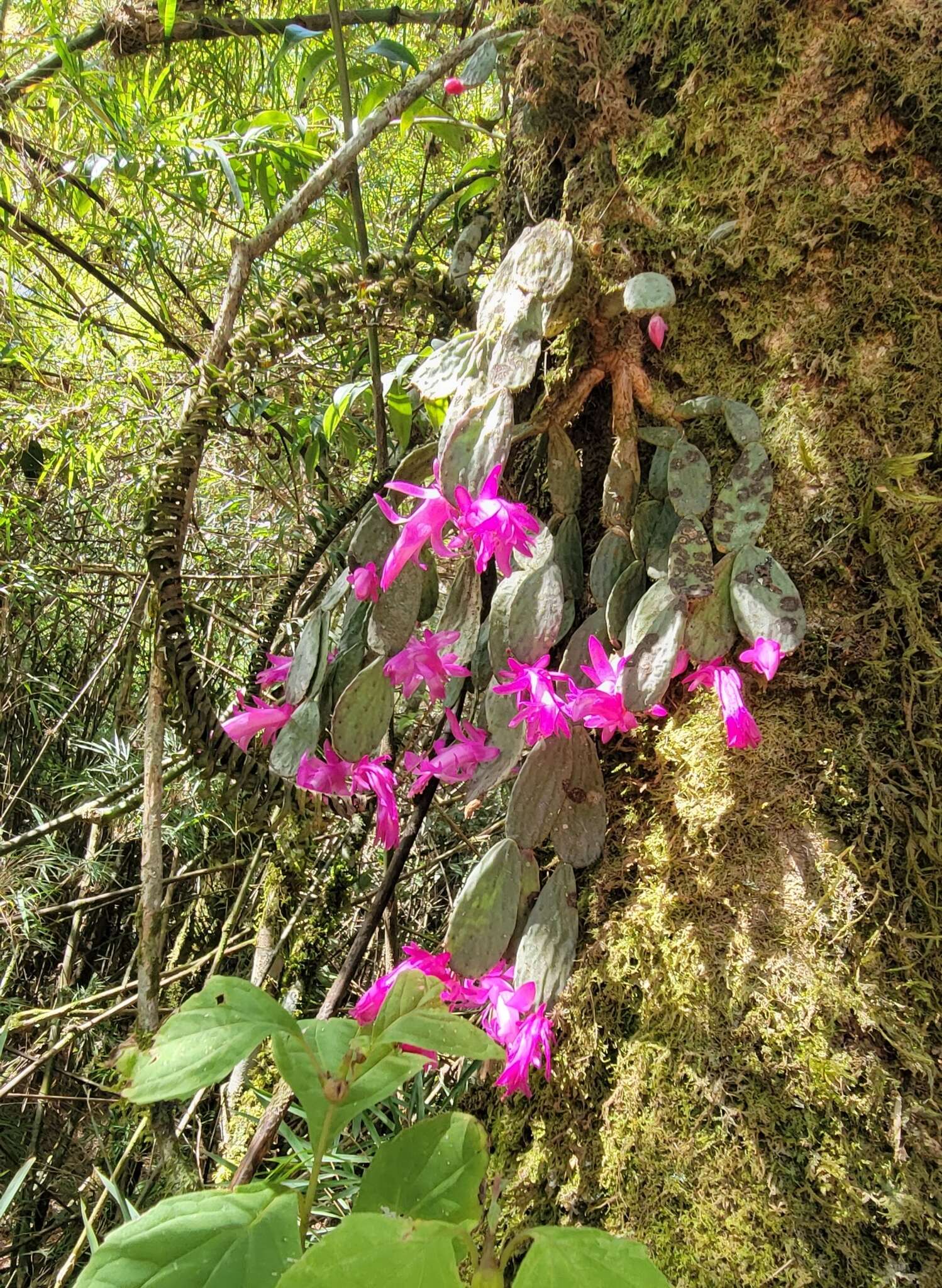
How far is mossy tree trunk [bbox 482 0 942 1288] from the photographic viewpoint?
0.48 metres

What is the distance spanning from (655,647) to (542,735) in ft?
0.36

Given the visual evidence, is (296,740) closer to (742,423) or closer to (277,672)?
(277,672)

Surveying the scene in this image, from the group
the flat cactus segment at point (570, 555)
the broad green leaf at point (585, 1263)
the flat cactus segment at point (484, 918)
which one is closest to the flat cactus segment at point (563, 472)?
the flat cactus segment at point (570, 555)

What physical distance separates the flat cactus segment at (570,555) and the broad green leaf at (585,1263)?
0.46 meters

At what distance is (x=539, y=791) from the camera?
63 cm

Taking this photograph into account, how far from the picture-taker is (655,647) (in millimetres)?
586

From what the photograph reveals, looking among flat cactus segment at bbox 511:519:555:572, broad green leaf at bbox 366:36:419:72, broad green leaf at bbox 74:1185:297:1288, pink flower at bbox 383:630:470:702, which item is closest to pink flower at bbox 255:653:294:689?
pink flower at bbox 383:630:470:702

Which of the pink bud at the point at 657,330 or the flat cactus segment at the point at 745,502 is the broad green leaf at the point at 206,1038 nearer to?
the flat cactus segment at the point at 745,502

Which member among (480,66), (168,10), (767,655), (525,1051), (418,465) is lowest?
(525,1051)

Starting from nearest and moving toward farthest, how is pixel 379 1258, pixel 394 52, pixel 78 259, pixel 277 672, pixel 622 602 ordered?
1. pixel 379 1258
2. pixel 622 602
3. pixel 277 672
4. pixel 394 52
5. pixel 78 259

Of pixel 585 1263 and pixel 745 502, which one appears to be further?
pixel 745 502

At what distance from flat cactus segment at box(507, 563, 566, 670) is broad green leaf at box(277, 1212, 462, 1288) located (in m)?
0.40

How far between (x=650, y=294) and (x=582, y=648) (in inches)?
11.4

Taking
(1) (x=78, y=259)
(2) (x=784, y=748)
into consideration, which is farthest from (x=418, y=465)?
(1) (x=78, y=259)
